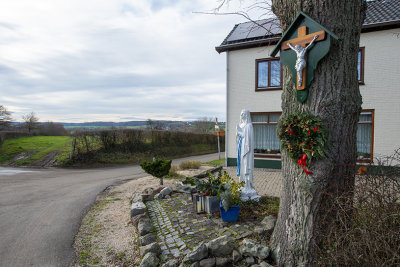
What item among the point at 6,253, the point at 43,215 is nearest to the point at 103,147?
the point at 43,215

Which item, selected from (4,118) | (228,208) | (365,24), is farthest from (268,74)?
(4,118)

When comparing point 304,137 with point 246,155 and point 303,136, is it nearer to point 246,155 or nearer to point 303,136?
point 303,136

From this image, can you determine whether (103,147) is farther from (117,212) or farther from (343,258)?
(343,258)

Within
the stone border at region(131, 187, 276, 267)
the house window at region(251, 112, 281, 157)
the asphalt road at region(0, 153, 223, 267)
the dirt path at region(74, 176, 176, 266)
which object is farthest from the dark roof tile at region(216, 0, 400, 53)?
the asphalt road at region(0, 153, 223, 267)

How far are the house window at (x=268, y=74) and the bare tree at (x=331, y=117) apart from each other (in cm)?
882

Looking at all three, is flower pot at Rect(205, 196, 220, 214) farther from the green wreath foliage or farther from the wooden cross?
the wooden cross

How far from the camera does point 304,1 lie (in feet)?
10.4

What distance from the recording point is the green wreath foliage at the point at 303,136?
3.03 meters

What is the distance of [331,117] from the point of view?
10.1 feet

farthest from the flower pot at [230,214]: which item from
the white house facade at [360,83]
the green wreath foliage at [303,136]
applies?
the white house facade at [360,83]

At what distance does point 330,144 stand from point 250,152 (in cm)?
328

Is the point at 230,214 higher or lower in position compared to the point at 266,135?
lower

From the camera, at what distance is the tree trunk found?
3047mm

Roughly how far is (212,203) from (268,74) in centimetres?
853
